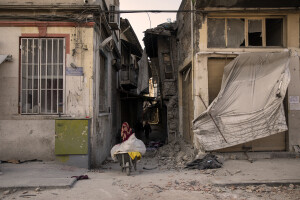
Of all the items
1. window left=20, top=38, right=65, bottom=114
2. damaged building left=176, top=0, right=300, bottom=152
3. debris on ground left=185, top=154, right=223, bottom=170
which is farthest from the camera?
window left=20, top=38, right=65, bottom=114

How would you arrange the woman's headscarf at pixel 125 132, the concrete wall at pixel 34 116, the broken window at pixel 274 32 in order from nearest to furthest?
the woman's headscarf at pixel 125 132
the concrete wall at pixel 34 116
the broken window at pixel 274 32

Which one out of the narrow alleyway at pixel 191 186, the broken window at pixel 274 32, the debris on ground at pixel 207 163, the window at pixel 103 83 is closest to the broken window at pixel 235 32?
the broken window at pixel 274 32

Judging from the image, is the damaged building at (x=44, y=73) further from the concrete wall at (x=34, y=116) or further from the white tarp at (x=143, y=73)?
the white tarp at (x=143, y=73)

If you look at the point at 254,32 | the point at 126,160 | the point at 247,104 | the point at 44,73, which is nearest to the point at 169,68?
the point at 254,32

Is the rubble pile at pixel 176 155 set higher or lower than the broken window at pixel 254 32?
lower

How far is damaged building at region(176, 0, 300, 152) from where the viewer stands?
789 cm

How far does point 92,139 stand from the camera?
27.3 ft

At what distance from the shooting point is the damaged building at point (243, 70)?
25.9 ft

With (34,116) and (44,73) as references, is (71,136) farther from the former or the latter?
(44,73)

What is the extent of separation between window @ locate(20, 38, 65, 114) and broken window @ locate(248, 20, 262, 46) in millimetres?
6078

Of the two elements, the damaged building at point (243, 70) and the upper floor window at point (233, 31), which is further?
the upper floor window at point (233, 31)

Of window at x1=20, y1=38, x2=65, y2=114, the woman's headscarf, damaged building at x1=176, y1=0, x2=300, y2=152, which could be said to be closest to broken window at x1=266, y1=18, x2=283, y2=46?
damaged building at x1=176, y1=0, x2=300, y2=152

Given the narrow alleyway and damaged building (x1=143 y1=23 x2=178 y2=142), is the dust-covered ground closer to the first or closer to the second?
the narrow alleyway

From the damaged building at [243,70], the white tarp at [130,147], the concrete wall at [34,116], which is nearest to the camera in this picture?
the white tarp at [130,147]
